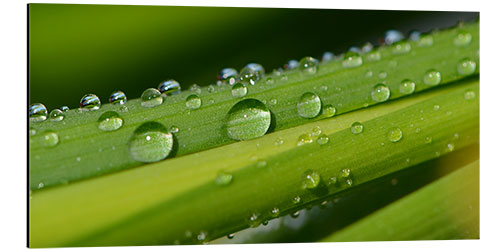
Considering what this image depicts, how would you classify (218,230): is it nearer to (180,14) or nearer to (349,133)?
(349,133)

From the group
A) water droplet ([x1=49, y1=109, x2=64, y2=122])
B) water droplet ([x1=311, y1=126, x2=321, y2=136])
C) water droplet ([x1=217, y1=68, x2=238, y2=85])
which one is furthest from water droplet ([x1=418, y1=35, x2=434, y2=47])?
water droplet ([x1=49, y1=109, x2=64, y2=122])

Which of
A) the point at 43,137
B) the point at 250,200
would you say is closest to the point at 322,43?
the point at 250,200

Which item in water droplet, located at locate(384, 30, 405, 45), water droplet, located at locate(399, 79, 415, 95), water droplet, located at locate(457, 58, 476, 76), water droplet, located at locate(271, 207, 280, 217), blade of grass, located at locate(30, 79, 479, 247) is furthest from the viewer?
water droplet, located at locate(384, 30, 405, 45)

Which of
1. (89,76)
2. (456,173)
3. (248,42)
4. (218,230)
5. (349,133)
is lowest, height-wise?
(218,230)

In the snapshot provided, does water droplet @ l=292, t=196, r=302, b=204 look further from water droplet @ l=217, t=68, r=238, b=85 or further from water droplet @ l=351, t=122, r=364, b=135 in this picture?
water droplet @ l=217, t=68, r=238, b=85

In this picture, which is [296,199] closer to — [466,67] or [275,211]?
[275,211]

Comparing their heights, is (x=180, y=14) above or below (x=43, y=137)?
above

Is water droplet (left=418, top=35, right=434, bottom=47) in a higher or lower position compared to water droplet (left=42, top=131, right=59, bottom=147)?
higher
